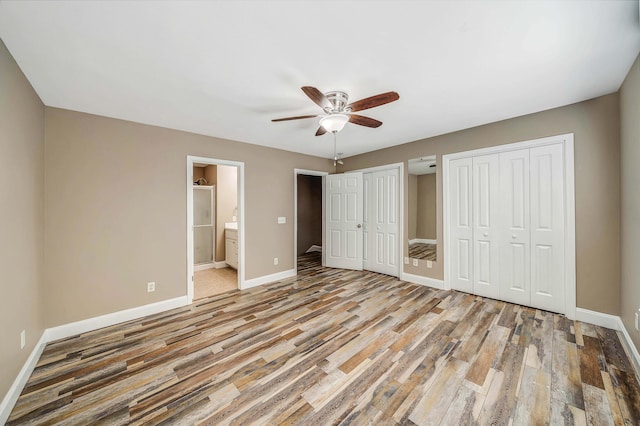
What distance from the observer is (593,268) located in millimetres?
2631

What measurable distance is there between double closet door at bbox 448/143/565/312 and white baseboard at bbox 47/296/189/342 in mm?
4200

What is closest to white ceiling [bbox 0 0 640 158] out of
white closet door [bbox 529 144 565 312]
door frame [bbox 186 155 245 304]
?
white closet door [bbox 529 144 565 312]

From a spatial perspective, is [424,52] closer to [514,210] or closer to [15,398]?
[514,210]

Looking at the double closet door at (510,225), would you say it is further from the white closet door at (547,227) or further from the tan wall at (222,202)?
the tan wall at (222,202)

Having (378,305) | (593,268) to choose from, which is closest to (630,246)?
(593,268)

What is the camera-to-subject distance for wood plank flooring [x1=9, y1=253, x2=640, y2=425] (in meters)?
1.55

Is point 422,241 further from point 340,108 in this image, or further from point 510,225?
point 340,108

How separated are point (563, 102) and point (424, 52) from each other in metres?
2.15

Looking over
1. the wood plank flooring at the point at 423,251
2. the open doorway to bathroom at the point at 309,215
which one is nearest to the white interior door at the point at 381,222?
the wood plank flooring at the point at 423,251

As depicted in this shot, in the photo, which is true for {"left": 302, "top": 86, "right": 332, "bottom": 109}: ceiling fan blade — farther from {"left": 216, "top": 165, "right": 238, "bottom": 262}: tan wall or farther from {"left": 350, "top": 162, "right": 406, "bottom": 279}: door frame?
{"left": 216, "top": 165, "right": 238, "bottom": 262}: tan wall

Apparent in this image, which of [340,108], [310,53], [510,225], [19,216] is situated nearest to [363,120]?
[340,108]

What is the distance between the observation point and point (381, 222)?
4668mm

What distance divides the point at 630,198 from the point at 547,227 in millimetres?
819

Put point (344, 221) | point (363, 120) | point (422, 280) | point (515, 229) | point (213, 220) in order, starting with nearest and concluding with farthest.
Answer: point (363, 120) → point (515, 229) → point (422, 280) → point (344, 221) → point (213, 220)
